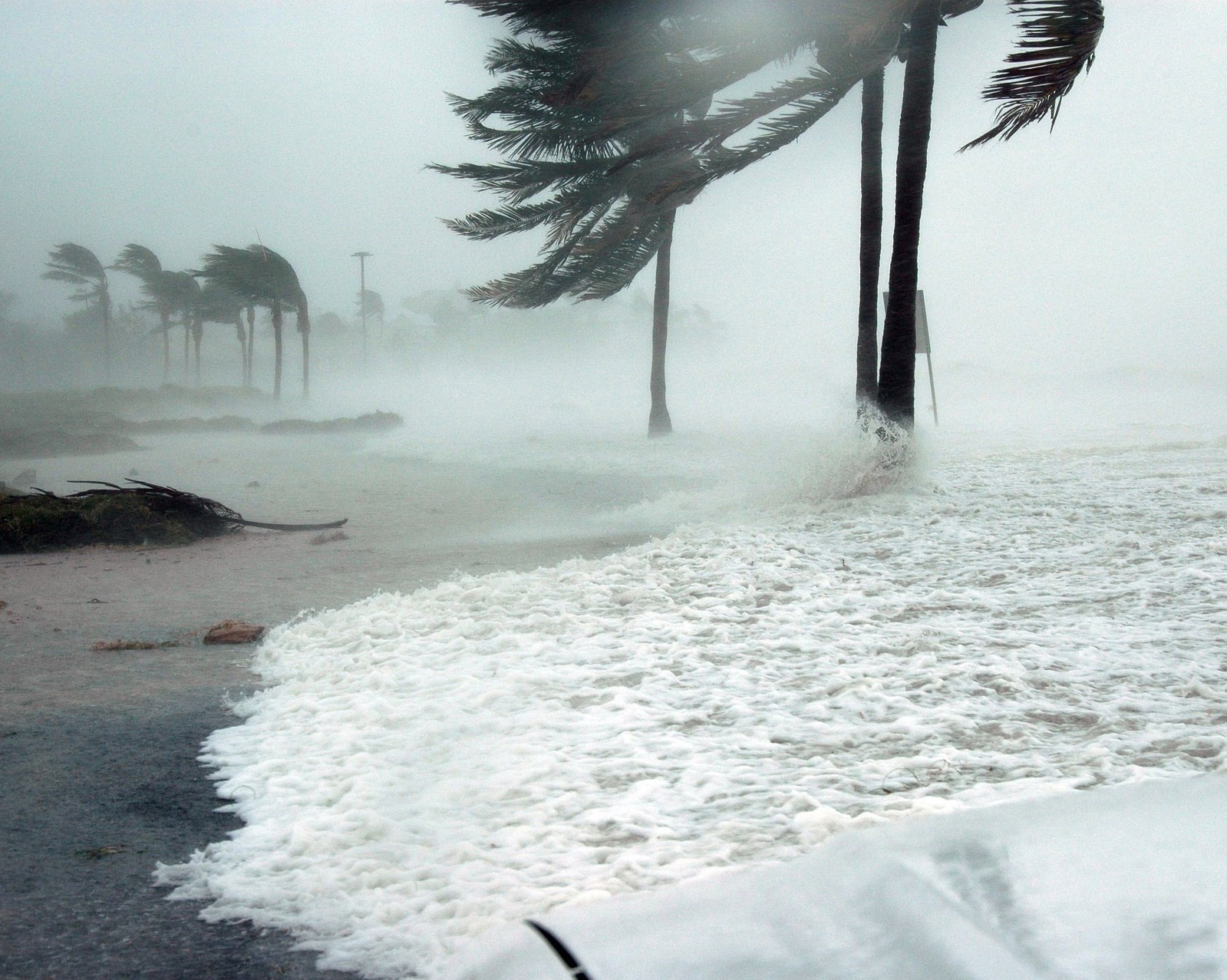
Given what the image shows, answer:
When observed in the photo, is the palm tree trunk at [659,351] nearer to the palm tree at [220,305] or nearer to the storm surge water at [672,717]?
the storm surge water at [672,717]

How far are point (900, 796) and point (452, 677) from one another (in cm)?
173

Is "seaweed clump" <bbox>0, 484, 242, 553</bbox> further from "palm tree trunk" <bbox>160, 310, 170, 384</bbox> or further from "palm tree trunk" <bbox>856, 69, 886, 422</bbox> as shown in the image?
"palm tree trunk" <bbox>160, 310, 170, 384</bbox>

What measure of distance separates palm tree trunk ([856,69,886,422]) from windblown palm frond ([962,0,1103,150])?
3862 mm

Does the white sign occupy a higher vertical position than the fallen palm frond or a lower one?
higher

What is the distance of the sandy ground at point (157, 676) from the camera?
172cm

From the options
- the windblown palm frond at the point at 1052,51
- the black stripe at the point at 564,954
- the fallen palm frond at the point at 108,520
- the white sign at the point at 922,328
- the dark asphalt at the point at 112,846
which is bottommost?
the fallen palm frond at the point at 108,520

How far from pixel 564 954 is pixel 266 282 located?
1403 inches

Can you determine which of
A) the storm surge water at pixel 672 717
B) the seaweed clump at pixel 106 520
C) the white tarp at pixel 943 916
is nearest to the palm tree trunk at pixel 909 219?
the storm surge water at pixel 672 717

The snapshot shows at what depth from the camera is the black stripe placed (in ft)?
2.45

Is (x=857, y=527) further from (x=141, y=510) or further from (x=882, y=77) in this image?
(x=882, y=77)

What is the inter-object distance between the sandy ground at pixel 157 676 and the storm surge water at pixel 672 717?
13cm

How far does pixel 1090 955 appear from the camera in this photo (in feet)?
2.49

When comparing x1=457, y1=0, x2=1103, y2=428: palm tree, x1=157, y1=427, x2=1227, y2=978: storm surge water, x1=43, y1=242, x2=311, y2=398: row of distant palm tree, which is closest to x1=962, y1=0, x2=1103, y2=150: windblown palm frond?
x1=457, y1=0, x2=1103, y2=428: palm tree

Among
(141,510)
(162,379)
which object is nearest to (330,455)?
(141,510)
